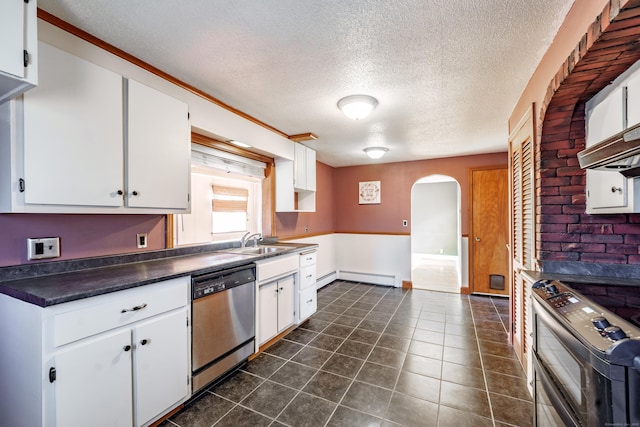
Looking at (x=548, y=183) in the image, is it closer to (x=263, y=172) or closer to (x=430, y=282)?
(x=263, y=172)

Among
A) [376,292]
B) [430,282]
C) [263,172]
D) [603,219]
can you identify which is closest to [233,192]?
[263,172]

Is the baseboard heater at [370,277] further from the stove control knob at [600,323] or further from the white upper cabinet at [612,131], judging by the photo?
the stove control knob at [600,323]

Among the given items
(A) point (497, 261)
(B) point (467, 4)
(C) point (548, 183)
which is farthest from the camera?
(A) point (497, 261)

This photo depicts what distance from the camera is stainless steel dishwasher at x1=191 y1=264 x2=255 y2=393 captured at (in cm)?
191

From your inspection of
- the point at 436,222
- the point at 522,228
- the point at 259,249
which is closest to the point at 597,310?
the point at 522,228

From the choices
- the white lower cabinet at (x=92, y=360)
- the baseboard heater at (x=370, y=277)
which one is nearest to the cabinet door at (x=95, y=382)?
the white lower cabinet at (x=92, y=360)

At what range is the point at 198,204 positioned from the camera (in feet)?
10.7

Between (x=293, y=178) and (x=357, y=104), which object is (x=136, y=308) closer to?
(x=357, y=104)

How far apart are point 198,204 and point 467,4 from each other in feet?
9.99

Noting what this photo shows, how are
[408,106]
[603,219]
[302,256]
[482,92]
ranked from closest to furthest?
[603,219] → [482,92] → [408,106] → [302,256]

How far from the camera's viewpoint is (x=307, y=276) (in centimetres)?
330

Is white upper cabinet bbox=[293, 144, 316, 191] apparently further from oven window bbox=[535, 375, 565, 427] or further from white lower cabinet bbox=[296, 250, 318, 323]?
oven window bbox=[535, 375, 565, 427]

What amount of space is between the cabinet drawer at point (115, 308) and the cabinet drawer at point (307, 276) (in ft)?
5.04

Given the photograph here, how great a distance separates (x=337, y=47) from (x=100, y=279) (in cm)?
196
